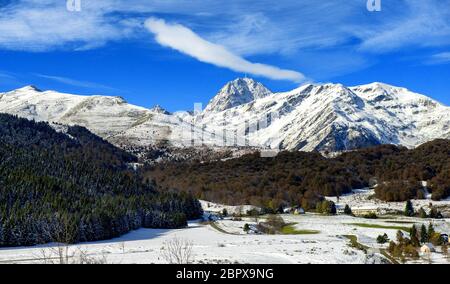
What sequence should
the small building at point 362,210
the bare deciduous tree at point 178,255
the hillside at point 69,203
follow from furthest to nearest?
the small building at point 362,210
the hillside at point 69,203
the bare deciduous tree at point 178,255

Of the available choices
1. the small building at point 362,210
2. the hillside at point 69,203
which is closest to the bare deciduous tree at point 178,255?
the hillside at point 69,203

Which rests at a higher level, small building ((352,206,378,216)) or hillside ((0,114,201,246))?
hillside ((0,114,201,246))

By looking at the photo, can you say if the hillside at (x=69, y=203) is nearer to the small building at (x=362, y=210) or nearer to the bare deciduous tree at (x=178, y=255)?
the bare deciduous tree at (x=178, y=255)

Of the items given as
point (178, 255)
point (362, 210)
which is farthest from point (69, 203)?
point (362, 210)

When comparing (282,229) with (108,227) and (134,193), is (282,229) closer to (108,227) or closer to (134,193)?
(108,227)

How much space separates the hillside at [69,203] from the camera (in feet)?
290

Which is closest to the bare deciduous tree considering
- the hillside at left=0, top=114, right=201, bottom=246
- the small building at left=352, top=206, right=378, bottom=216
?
the hillside at left=0, top=114, right=201, bottom=246

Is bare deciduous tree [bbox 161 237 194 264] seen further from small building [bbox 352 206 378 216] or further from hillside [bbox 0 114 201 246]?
small building [bbox 352 206 378 216]

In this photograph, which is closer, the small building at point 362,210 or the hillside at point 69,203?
the hillside at point 69,203

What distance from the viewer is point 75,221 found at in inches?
3654

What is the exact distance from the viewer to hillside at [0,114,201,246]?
88375 mm

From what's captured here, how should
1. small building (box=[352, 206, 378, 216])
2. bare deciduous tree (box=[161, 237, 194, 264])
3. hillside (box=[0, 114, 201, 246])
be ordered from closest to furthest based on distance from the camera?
bare deciduous tree (box=[161, 237, 194, 264]) → hillside (box=[0, 114, 201, 246]) → small building (box=[352, 206, 378, 216])
